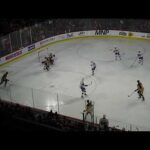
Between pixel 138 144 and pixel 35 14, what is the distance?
8.17 feet

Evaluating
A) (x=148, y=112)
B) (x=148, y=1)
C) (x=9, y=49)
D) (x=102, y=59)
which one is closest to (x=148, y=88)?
(x=148, y=112)

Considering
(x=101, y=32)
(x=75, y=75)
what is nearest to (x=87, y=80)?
(x=75, y=75)

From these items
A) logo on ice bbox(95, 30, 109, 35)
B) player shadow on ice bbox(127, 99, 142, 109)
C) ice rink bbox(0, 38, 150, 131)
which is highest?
logo on ice bbox(95, 30, 109, 35)

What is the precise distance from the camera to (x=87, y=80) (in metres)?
13.4

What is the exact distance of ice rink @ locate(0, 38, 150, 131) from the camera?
34.9 feet

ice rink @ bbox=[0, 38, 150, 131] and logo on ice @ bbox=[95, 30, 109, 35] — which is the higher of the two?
logo on ice @ bbox=[95, 30, 109, 35]

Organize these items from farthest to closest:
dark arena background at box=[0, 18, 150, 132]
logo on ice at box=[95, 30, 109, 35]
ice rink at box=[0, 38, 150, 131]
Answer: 1. logo on ice at box=[95, 30, 109, 35]
2. ice rink at box=[0, 38, 150, 131]
3. dark arena background at box=[0, 18, 150, 132]

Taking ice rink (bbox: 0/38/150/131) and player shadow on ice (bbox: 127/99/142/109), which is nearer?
ice rink (bbox: 0/38/150/131)

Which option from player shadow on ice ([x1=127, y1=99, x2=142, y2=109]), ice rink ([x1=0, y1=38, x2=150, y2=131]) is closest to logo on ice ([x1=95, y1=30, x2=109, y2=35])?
ice rink ([x1=0, y1=38, x2=150, y2=131])

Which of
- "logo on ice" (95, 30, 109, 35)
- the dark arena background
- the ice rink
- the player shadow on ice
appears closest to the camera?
the dark arena background

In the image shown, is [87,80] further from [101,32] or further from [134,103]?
[101,32]

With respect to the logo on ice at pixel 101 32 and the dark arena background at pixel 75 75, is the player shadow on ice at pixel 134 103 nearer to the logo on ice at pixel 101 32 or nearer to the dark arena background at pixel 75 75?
the dark arena background at pixel 75 75

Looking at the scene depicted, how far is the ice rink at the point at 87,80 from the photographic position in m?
10.6

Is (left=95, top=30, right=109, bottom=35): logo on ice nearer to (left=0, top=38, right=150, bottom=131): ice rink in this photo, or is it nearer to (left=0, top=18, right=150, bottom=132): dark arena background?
(left=0, top=18, right=150, bottom=132): dark arena background
